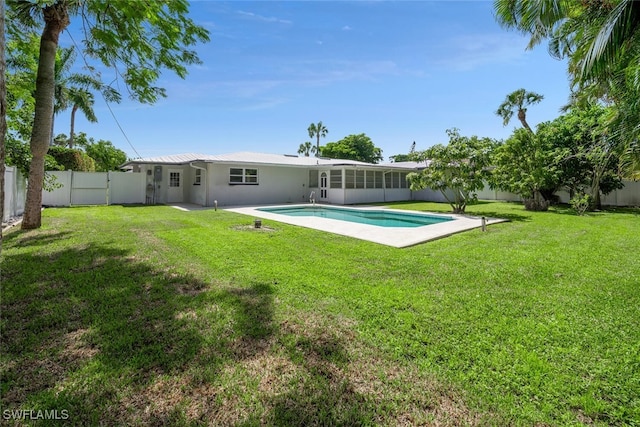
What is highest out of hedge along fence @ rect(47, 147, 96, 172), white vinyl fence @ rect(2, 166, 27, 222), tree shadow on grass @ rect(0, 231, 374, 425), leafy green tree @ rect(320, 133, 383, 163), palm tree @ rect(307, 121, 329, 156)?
palm tree @ rect(307, 121, 329, 156)

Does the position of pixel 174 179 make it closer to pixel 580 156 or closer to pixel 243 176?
pixel 243 176

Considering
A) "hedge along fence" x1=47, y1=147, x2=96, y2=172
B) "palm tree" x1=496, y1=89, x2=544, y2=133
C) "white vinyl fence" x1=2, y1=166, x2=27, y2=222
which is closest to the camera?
→ "white vinyl fence" x1=2, y1=166, x2=27, y2=222

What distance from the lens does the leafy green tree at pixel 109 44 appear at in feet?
24.3

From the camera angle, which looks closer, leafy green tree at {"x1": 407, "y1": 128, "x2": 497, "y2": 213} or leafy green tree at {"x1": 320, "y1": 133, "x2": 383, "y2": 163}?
leafy green tree at {"x1": 407, "y1": 128, "x2": 497, "y2": 213}

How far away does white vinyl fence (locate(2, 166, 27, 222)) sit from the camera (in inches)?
413

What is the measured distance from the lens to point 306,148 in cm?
7038

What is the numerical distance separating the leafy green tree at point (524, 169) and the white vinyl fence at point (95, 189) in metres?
21.3

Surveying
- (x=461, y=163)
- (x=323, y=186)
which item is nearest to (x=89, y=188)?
(x=323, y=186)

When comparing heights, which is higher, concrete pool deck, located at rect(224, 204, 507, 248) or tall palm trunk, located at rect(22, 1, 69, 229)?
tall palm trunk, located at rect(22, 1, 69, 229)

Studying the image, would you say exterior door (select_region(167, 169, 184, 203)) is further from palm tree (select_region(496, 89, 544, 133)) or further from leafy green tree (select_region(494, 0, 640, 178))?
palm tree (select_region(496, 89, 544, 133))

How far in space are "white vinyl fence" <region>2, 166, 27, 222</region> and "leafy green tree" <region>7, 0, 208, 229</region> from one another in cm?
239

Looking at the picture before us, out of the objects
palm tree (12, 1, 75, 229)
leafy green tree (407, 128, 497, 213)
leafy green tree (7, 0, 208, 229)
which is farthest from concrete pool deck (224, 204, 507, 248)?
palm tree (12, 1, 75, 229)

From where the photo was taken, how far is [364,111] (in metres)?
27.0

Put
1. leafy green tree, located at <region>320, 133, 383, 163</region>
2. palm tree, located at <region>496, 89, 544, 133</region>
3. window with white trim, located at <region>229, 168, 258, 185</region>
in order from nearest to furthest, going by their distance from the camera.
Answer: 1. window with white trim, located at <region>229, 168, 258, 185</region>
2. palm tree, located at <region>496, 89, 544, 133</region>
3. leafy green tree, located at <region>320, 133, 383, 163</region>
